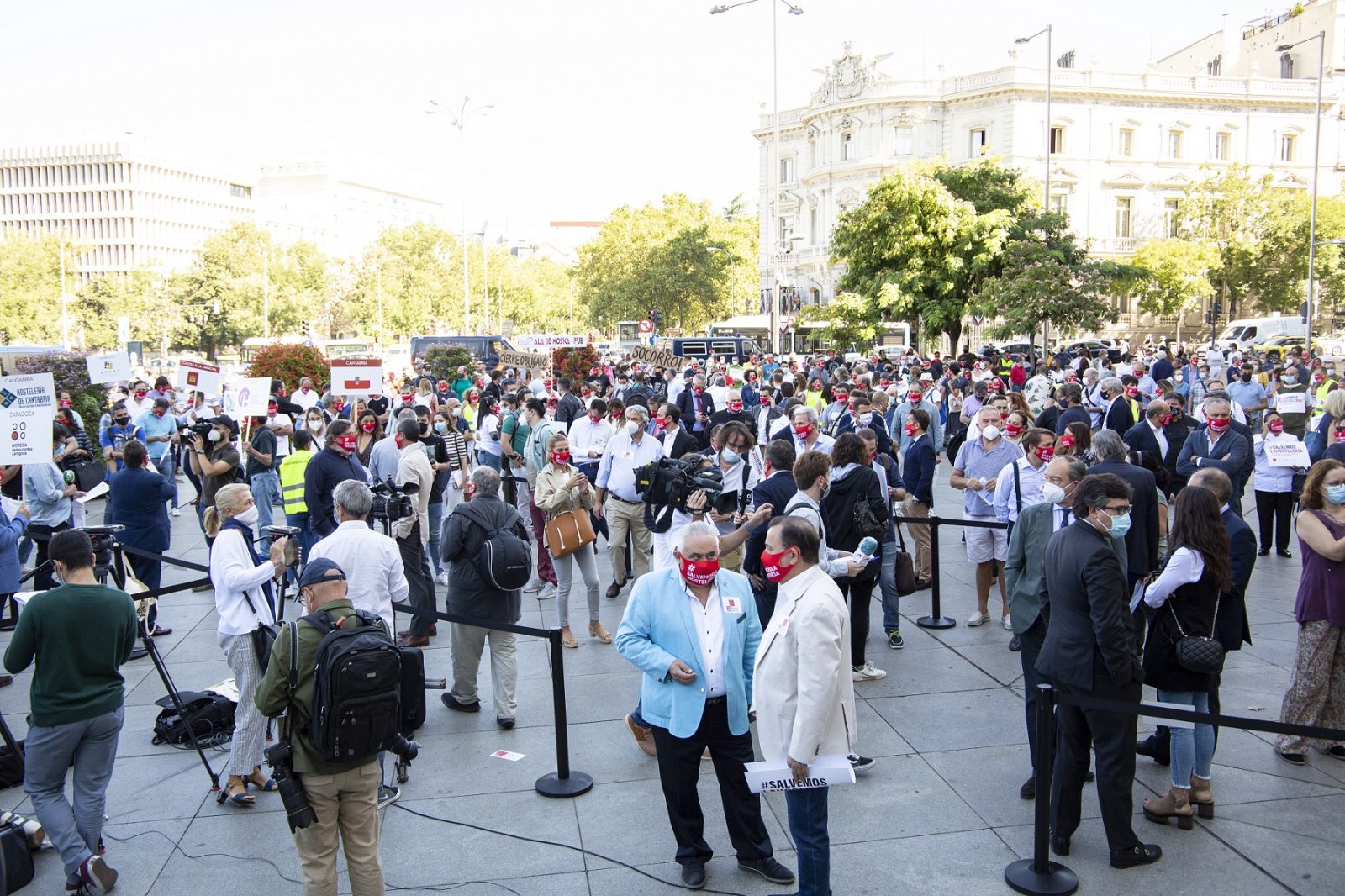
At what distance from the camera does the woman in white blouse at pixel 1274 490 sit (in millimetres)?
10898

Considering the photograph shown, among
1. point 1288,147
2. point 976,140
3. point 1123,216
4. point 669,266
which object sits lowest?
point 669,266

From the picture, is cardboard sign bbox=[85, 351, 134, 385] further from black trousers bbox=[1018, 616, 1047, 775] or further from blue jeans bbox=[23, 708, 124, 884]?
black trousers bbox=[1018, 616, 1047, 775]

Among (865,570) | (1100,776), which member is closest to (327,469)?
(865,570)

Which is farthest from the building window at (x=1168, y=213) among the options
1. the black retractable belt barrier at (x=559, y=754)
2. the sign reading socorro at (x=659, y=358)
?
the black retractable belt barrier at (x=559, y=754)

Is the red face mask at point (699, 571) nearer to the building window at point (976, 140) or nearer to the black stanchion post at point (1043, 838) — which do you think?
the black stanchion post at point (1043, 838)

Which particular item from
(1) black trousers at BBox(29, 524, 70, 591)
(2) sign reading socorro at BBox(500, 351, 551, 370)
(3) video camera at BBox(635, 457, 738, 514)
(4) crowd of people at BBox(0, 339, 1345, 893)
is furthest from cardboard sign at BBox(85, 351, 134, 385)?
(2) sign reading socorro at BBox(500, 351, 551, 370)

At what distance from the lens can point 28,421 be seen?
839 centimetres

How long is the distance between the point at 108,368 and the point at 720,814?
16.8 metres

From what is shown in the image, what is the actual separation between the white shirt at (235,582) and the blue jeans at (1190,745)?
16.6 feet

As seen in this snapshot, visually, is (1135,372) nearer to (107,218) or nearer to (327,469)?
(327,469)

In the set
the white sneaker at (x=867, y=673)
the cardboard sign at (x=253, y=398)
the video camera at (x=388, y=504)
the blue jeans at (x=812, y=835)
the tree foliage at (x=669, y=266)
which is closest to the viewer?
the blue jeans at (x=812, y=835)

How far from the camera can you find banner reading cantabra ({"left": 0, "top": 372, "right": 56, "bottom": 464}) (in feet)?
27.2

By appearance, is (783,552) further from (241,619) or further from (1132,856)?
(241,619)

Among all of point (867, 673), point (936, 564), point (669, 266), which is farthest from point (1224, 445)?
point (669, 266)
